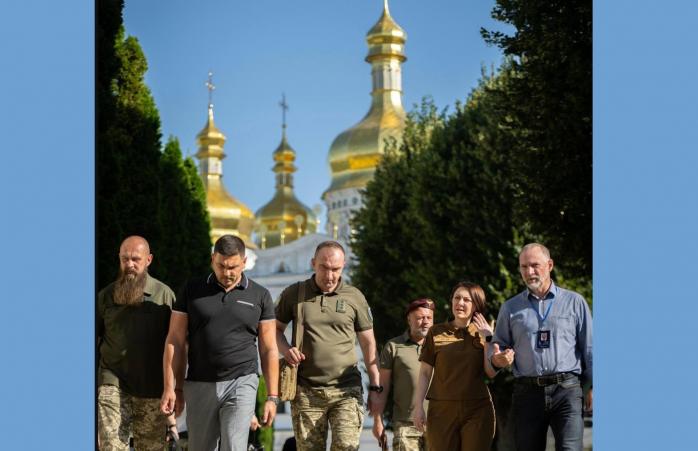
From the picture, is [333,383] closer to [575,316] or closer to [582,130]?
[575,316]

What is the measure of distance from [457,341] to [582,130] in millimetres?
3796

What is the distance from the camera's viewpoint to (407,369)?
1052 cm

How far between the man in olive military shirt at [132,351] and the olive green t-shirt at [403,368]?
1895 millimetres

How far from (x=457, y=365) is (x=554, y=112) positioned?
4344 mm

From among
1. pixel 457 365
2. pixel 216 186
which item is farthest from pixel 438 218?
pixel 457 365

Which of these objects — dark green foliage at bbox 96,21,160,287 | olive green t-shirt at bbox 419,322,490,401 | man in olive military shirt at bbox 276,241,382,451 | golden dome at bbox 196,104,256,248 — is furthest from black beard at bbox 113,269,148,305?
golden dome at bbox 196,104,256,248

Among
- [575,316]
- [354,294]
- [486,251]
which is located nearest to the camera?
[575,316]

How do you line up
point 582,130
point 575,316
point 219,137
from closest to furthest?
point 575,316
point 582,130
point 219,137

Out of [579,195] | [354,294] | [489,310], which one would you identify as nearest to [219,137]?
[579,195]

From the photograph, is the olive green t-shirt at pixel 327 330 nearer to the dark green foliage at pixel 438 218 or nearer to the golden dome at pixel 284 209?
the golden dome at pixel 284 209

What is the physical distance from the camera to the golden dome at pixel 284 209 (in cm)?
1423

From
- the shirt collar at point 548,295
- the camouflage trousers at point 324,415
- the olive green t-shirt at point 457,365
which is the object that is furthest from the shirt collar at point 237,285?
the shirt collar at point 548,295

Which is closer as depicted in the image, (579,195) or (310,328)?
(310,328)

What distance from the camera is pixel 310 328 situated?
382 inches
